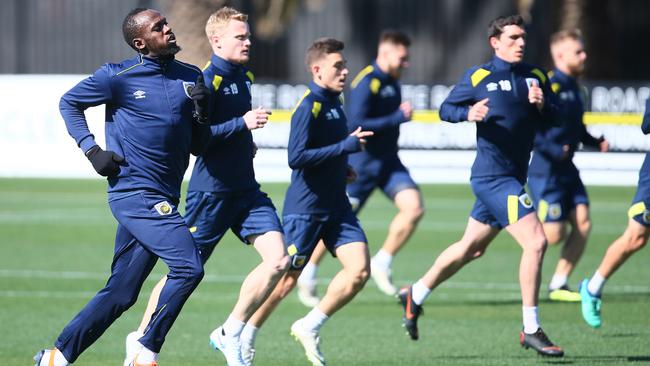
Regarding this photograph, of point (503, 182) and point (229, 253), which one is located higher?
point (503, 182)

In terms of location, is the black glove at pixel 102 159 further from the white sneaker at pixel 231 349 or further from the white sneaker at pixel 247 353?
the white sneaker at pixel 247 353

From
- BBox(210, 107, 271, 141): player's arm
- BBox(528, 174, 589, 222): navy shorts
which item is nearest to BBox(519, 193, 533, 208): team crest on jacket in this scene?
BBox(210, 107, 271, 141): player's arm

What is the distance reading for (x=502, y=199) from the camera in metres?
10.4

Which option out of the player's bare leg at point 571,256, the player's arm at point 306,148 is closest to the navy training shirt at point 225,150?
the player's arm at point 306,148

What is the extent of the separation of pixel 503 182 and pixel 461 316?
2133 mm

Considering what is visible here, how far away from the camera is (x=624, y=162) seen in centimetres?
2678

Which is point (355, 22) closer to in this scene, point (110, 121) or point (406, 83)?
point (406, 83)

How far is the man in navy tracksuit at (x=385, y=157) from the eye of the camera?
1405cm

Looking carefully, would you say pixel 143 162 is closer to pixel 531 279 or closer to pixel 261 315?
pixel 261 315

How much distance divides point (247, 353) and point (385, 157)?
5.38 metres

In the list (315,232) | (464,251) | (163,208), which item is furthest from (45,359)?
(464,251)

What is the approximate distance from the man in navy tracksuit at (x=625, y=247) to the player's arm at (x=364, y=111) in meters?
2.91

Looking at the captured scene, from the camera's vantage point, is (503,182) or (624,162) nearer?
(503,182)

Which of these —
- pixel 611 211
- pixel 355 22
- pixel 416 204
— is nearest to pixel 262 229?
pixel 416 204
